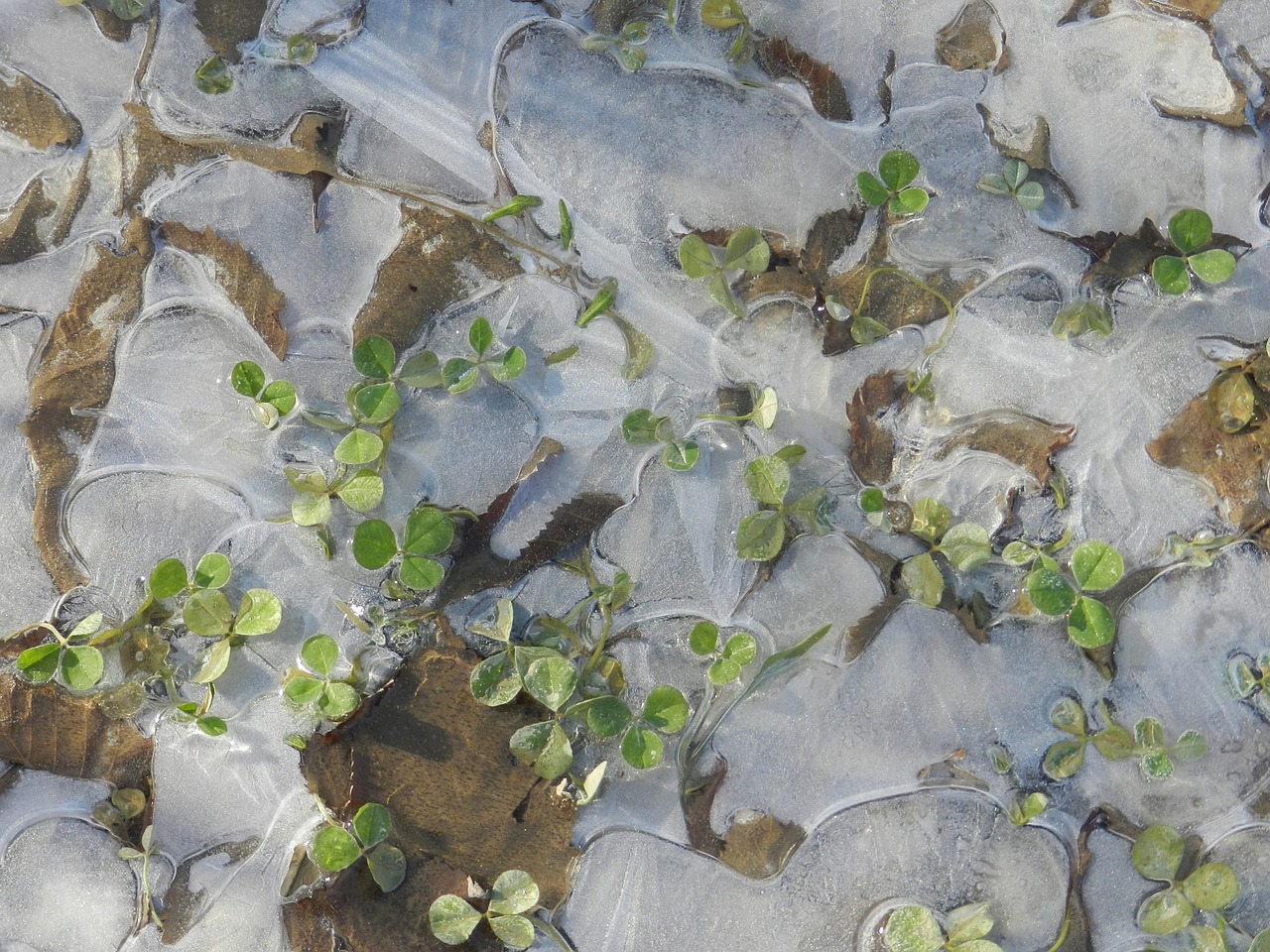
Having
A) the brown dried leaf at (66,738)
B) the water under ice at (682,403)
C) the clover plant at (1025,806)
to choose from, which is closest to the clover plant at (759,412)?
the water under ice at (682,403)

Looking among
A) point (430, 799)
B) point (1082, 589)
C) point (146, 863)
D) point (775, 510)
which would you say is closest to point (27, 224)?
point (146, 863)

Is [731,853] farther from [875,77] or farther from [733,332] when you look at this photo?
[875,77]

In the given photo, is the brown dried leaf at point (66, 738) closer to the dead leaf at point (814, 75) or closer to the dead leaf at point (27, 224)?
the dead leaf at point (27, 224)

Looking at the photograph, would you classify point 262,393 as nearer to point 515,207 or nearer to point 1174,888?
point 515,207

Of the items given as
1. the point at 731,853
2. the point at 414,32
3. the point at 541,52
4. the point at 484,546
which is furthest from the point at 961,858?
the point at 414,32

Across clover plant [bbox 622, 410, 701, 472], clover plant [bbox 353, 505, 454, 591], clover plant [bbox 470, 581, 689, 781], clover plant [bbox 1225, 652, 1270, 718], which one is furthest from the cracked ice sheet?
clover plant [bbox 622, 410, 701, 472]

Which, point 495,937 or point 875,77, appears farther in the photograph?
point 875,77
